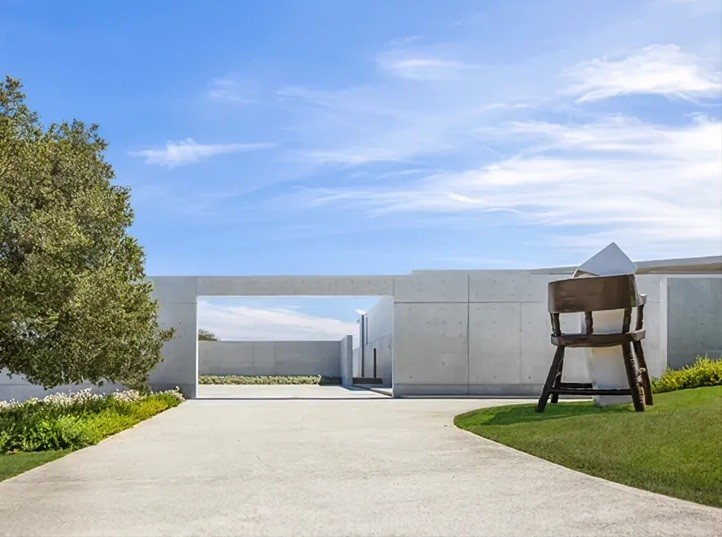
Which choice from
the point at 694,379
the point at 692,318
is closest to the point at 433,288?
the point at 692,318

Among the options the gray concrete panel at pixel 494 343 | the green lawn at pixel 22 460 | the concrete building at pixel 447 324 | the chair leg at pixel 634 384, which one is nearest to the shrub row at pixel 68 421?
the green lawn at pixel 22 460

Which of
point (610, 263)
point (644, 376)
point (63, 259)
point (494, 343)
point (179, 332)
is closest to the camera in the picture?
point (63, 259)

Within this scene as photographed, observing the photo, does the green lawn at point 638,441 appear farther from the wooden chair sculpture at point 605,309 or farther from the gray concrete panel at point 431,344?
the gray concrete panel at point 431,344

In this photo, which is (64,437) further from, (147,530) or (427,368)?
(427,368)

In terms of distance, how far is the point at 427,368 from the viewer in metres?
25.5

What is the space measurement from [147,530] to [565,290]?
10189 mm

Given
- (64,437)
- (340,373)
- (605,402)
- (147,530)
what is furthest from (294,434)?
(340,373)

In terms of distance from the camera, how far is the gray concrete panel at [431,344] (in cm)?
2547

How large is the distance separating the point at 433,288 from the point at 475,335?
186cm

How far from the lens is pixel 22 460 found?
10906 millimetres

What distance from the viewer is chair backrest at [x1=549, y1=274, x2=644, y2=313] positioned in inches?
581

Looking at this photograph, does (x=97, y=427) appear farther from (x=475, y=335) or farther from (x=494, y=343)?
(x=494, y=343)

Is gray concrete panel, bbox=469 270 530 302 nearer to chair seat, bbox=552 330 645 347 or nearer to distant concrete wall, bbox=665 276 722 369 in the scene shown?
distant concrete wall, bbox=665 276 722 369

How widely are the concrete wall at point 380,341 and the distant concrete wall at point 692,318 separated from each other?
10.1 m
